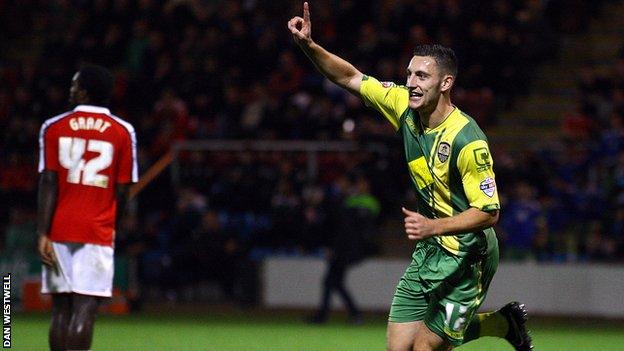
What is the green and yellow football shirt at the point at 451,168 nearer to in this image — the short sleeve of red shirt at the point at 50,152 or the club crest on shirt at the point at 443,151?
the club crest on shirt at the point at 443,151

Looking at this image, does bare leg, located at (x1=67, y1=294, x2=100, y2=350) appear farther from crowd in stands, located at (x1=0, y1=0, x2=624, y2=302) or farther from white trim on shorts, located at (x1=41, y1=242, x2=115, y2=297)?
crowd in stands, located at (x1=0, y1=0, x2=624, y2=302)

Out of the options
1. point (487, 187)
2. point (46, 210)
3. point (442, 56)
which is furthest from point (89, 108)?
point (487, 187)

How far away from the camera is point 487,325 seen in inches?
328

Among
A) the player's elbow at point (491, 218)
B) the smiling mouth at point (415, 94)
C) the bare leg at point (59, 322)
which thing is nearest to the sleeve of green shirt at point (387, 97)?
the smiling mouth at point (415, 94)

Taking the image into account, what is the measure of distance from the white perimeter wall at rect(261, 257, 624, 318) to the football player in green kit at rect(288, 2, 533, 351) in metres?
9.67

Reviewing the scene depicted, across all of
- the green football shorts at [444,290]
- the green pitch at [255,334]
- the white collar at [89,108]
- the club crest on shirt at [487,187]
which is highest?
the white collar at [89,108]

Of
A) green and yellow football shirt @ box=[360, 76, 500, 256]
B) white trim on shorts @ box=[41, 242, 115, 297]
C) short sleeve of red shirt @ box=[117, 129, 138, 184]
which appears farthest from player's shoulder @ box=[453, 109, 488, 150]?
white trim on shorts @ box=[41, 242, 115, 297]

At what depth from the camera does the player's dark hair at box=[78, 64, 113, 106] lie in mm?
7910

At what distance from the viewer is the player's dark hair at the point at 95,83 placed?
26.0ft

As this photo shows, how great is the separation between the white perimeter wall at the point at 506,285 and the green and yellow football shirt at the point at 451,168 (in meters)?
9.77

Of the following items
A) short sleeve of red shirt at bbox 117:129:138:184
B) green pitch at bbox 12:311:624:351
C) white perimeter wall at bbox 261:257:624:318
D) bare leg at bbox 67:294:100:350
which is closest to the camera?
bare leg at bbox 67:294:100:350

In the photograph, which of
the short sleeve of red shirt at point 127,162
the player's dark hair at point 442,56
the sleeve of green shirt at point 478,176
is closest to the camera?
the sleeve of green shirt at point 478,176

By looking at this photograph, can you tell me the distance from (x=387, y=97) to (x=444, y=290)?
46.0 inches

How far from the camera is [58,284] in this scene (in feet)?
26.0
